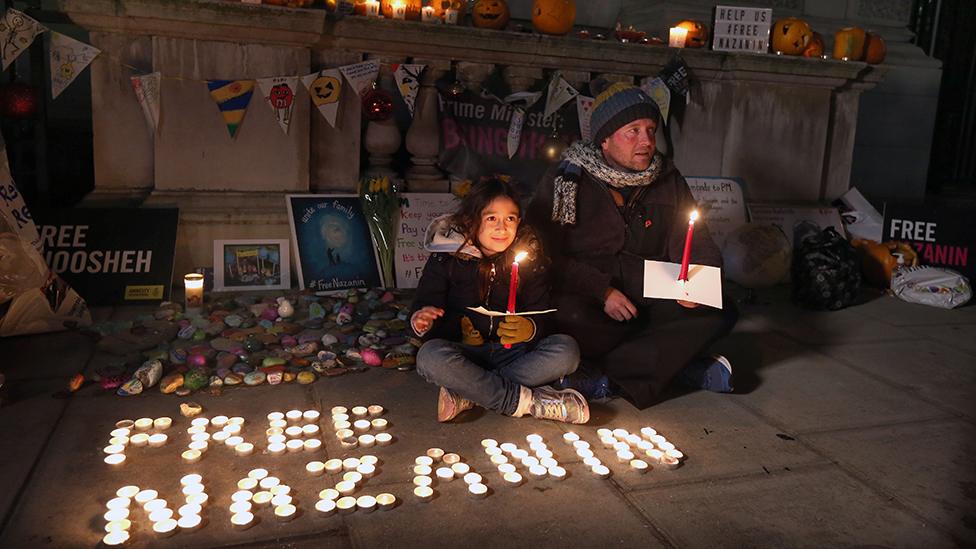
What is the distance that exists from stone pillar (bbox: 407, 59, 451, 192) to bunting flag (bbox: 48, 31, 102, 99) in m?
2.04

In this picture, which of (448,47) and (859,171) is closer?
(448,47)

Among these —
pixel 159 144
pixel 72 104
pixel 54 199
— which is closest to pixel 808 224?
pixel 159 144

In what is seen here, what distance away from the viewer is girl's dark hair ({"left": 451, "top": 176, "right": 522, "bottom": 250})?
3.21 meters

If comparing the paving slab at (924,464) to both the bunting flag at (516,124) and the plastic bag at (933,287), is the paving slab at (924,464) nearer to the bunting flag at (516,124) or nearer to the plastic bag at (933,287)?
the plastic bag at (933,287)

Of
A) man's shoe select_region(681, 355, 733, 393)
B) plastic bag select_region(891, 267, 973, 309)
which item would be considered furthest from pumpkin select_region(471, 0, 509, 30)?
plastic bag select_region(891, 267, 973, 309)

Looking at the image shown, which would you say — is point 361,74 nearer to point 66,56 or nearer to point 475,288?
point 66,56

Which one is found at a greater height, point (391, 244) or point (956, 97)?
point (956, 97)

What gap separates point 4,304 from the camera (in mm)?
3818

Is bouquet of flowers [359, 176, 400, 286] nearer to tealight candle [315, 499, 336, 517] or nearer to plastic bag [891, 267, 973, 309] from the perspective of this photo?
tealight candle [315, 499, 336, 517]

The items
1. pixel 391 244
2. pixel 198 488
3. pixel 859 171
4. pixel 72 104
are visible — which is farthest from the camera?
pixel 859 171

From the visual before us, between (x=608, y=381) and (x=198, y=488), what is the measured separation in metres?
1.81

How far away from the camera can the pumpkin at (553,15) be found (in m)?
5.56

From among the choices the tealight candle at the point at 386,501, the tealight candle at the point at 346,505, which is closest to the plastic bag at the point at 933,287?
the tealight candle at the point at 386,501

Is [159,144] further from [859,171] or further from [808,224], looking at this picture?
[859,171]
